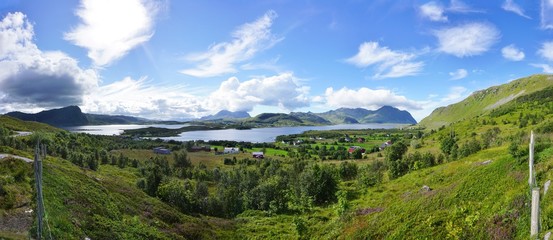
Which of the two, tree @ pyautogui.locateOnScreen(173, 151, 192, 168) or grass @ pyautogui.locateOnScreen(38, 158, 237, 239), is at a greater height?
grass @ pyautogui.locateOnScreen(38, 158, 237, 239)

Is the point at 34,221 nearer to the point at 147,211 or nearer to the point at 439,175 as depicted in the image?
the point at 147,211

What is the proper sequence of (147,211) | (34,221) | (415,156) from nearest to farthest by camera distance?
(34,221)
(147,211)
(415,156)

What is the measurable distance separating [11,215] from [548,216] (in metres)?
35.7

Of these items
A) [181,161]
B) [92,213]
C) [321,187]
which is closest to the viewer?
[92,213]

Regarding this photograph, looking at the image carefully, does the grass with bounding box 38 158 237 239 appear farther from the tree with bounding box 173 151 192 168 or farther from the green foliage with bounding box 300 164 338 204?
the tree with bounding box 173 151 192 168

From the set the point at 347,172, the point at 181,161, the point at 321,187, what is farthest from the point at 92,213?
the point at 181,161

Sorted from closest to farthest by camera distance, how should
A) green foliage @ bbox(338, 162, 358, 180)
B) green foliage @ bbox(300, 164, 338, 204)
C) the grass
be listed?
the grass < green foliage @ bbox(300, 164, 338, 204) < green foliage @ bbox(338, 162, 358, 180)

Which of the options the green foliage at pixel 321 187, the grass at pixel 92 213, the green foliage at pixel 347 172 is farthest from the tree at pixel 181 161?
the grass at pixel 92 213

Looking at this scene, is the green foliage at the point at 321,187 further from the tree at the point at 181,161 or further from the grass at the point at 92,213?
the tree at the point at 181,161

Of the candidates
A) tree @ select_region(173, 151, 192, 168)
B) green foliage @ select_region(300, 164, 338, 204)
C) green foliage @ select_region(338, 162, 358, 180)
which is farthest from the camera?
tree @ select_region(173, 151, 192, 168)

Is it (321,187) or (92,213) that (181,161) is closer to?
(321,187)

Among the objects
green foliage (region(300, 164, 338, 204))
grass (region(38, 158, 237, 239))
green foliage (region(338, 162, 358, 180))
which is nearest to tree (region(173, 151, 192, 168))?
green foliage (region(338, 162, 358, 180))

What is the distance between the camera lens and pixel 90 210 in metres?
30.6

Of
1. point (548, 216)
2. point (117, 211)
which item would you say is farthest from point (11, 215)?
point (548, 216)
